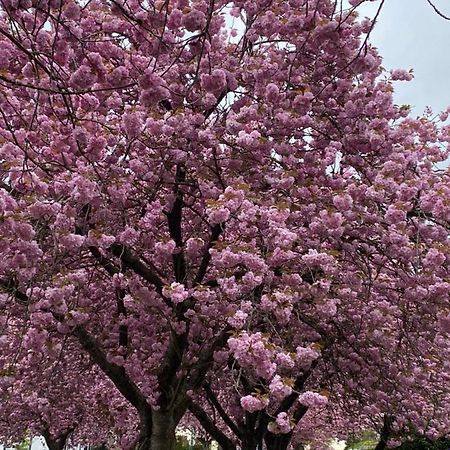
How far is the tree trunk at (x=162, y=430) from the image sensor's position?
752 cm

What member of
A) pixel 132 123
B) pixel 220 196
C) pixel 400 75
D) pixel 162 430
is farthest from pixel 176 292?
pixel 400 75

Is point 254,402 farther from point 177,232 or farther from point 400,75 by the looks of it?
point 400,75

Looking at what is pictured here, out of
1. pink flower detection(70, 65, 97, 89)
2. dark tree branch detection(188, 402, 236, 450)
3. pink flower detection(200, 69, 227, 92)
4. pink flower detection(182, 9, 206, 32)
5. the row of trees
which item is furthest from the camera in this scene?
dark tree branch detection(188, 402, 236, 450)

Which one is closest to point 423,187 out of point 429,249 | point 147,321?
point 429,249

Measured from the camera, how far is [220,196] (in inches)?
212

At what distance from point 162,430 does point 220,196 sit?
3.63 m

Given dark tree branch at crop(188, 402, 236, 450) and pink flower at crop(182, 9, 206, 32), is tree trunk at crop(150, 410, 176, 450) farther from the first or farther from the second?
pink flower at crop(182, 9, 206, 32)

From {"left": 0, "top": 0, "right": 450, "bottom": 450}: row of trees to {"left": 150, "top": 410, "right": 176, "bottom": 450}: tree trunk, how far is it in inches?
1.1

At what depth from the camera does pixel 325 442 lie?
93.2 ft

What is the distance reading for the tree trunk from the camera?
7.52 meters

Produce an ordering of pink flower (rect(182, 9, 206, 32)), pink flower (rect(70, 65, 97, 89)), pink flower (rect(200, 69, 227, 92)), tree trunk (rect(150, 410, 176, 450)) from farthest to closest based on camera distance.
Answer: tree trunk (rect(150, 410, 176, 450))
pink flower (rect(200, 69, 227, 92))
pink flower (rect(182, 9, 206, 32))
pink flower (rect(70, 65, 97, 89))

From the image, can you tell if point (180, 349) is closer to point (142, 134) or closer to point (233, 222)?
point (233, 222)

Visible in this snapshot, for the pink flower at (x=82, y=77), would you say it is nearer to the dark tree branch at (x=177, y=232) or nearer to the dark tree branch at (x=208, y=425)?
the dark tree branch at (x=177, y=232)

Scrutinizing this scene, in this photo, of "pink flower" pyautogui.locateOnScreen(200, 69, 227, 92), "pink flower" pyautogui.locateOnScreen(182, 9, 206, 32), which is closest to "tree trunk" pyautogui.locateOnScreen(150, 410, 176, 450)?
"pink flower" pyautogui.locateOnScreen(200, 69, 227, 92)
